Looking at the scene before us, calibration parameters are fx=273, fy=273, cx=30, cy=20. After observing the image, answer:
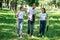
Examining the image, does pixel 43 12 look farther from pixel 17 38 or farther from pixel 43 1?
pixel 43 1

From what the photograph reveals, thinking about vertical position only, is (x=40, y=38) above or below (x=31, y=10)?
below

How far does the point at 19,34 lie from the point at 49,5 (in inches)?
3319

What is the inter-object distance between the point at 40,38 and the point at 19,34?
136 centimetres

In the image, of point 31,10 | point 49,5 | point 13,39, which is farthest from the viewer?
point 49,5

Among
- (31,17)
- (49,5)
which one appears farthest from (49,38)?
(49,5)

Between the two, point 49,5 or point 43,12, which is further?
point 49,5

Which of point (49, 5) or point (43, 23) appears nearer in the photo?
point (43, 23)

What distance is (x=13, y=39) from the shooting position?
50.3 feet

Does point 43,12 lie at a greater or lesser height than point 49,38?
greater

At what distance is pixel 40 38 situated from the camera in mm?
15883

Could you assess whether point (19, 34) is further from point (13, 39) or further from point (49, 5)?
point (49, 5)

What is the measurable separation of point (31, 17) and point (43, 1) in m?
87.3

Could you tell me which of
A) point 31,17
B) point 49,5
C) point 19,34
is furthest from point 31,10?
point 49,5

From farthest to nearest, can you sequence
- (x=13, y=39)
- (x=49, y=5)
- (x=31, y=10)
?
(x=49, y=5) → (x=31, y=10) → (x=13, y=39)
